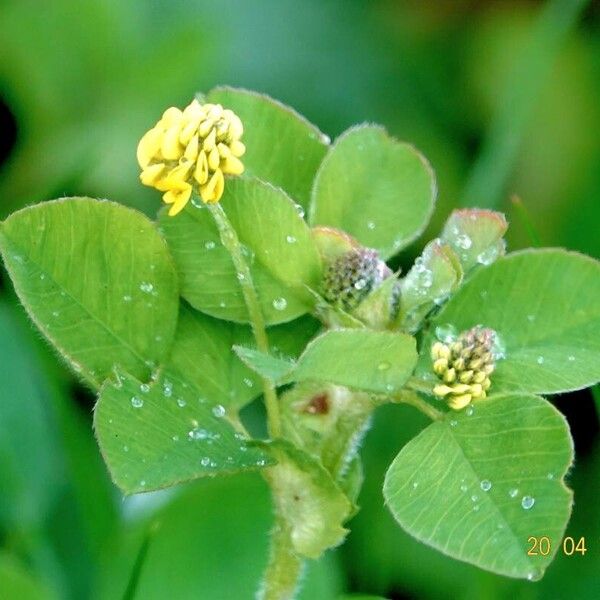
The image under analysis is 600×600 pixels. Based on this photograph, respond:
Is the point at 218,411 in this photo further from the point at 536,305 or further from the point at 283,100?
the point at 283,100

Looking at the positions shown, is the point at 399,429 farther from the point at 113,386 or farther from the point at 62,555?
the point at 113,386

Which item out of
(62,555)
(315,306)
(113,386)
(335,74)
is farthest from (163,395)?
(335,74)

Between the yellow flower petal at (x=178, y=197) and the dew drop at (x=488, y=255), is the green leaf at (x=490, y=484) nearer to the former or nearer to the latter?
the dew drop at (x=488, y=255)

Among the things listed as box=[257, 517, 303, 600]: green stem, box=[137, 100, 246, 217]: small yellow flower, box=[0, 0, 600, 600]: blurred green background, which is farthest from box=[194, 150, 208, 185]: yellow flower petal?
box=[0, 0, 600, 600]: blurred green background

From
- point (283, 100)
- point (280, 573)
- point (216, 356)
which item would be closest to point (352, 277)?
point (216, 356)

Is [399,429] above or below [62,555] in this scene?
above

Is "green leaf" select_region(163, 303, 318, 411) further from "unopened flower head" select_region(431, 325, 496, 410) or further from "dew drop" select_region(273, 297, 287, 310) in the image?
→ "unopened flower head" select_region(431, 325, 496, 410)
